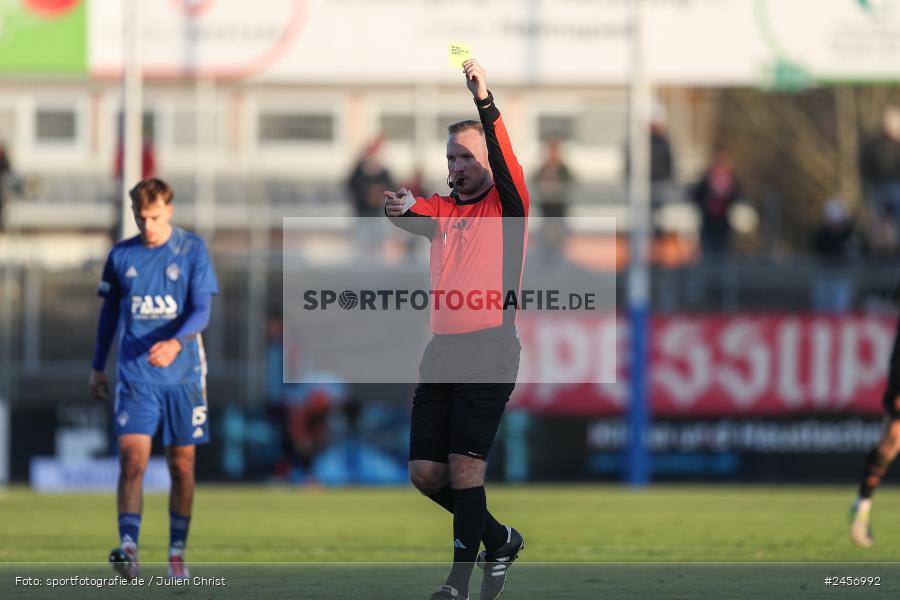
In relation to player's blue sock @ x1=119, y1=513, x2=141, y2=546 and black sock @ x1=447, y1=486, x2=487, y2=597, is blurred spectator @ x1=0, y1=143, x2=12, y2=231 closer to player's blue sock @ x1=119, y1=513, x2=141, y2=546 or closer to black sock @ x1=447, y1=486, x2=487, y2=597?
player's blue sock @ x1=119, y1=513, x2=141, y2=546

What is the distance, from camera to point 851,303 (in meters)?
23.2

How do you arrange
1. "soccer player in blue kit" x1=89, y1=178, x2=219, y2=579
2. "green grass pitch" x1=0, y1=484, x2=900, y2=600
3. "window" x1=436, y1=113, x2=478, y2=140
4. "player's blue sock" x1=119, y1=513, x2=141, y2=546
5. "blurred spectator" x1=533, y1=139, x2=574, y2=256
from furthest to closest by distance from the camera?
"window" x1=436, y1=113, x2=478, y2=140, "blurred spectator" x1=533, y1=139, x2=574, y2=256, "soccer player in blue kit" x1=89, y1=178, x2=219, y2=579, "green grass pitch" x1=0, y1=484, x2=900, y2=600, "player's blue sock" x1=119, y1=513, x2=141, y2=546

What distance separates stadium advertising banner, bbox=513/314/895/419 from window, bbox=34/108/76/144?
1421 cm

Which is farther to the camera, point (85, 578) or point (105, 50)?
point (105, 50)

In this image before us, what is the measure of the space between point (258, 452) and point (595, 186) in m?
13.1

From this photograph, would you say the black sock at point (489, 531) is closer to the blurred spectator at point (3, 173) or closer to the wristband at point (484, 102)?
the wristband at point (484, 102)

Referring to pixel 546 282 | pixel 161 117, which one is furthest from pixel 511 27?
pixel 161 117

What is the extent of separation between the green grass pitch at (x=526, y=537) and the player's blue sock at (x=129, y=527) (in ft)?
1.66

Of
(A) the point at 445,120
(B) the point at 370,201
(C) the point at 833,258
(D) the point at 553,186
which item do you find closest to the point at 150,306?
(B) the point at 370,201

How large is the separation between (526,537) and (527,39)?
11.2 metres

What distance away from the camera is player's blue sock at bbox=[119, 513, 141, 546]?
10.1m

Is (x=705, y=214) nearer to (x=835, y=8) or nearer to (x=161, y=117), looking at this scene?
(x=835, y=8)

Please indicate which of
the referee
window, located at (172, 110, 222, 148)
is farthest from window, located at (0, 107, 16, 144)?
the referee

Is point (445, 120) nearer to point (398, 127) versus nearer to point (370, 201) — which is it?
point (398, 127)
